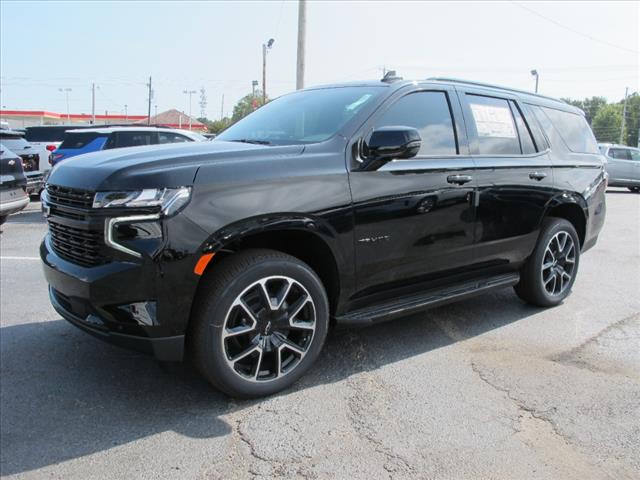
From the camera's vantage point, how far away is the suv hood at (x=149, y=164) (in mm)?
2773

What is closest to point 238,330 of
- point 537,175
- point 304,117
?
point 304,117

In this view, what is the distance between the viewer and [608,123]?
113 m

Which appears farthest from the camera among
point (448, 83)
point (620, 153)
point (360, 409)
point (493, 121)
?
point (620, 153)

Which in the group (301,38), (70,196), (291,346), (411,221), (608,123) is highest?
(608,123)

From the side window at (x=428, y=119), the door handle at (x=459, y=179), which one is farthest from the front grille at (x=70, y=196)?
the door handle at (x=459, y=179)

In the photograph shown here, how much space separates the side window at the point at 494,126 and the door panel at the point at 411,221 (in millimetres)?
356

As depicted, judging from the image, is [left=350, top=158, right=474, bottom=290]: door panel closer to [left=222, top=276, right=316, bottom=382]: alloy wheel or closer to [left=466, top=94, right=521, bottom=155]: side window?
[left=466, top=94, right=521, bottom=155]: side window

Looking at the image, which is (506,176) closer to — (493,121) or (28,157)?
(493,121)

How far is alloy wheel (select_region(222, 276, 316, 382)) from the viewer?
3.04 m

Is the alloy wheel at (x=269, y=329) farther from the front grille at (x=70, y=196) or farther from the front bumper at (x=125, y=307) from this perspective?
the front grille at (x=70, y=196)

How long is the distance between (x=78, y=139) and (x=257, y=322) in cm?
985

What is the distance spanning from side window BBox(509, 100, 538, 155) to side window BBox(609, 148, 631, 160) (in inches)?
699

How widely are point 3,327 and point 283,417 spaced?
8.60 ft

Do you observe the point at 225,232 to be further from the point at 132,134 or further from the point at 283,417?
the point at 132,134
